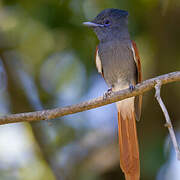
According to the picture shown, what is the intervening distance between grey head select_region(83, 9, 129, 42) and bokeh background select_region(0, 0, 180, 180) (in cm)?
17

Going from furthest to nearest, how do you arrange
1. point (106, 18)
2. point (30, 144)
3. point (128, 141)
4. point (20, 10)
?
point (30, 144), point (20, 10), point (106, 18), point (128, 141)

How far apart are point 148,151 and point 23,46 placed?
7.55 ft

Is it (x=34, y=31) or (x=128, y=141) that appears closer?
(x=128, y=141)

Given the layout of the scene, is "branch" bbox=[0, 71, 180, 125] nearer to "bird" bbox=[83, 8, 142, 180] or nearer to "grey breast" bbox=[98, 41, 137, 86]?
"bird" bbox=[83, 8, 142, 180]

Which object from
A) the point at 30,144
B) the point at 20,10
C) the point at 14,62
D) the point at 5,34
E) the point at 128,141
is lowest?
the point at 30,144

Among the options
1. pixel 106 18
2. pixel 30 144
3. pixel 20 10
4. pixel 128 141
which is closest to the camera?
pixel 128 141

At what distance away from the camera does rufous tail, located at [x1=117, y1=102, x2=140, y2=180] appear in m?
4.53

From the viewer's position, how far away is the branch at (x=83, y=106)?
3.80m

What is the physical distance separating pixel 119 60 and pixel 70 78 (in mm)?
1063

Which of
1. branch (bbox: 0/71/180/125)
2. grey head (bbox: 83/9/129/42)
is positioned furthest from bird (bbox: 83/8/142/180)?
branch (bbox: 0/71/180/125)

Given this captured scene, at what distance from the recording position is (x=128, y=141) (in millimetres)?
4891

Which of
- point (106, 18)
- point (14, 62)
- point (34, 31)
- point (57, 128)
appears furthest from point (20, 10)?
point (57, 128)

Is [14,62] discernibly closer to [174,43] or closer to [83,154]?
[83,154]

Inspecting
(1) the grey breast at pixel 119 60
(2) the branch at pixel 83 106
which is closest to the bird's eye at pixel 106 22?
(1) the grey breast at pixel 119 60
